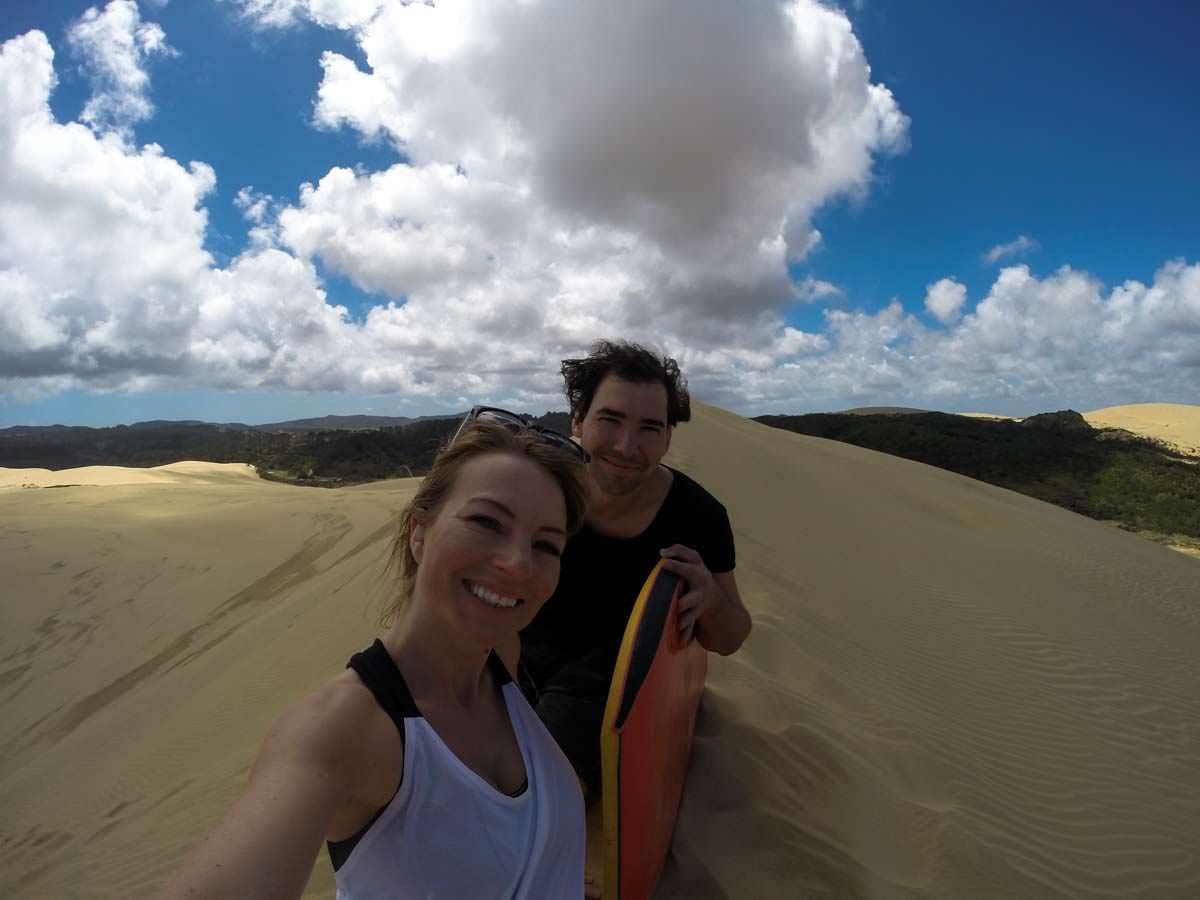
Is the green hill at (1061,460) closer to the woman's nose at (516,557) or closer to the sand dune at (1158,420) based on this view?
the sand dune at (1158,420)

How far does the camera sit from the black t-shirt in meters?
2.74

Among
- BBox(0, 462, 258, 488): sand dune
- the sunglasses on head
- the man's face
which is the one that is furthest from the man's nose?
BBox(0, 462, 258, 488): sand dune

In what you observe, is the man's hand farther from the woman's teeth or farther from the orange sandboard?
the woman's teeth

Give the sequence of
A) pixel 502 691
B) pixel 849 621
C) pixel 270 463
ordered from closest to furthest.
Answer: pixel 502 691 < pixel 849 621 < pixel 270 463

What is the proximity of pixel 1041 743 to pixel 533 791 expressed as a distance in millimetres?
4288

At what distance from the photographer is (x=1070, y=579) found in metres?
8.90

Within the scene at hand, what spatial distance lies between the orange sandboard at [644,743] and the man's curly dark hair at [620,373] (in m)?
0.88

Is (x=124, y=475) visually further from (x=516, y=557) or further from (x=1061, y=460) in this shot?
(x=1061, y=460)

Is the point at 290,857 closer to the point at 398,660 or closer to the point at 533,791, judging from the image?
the point at 398,660

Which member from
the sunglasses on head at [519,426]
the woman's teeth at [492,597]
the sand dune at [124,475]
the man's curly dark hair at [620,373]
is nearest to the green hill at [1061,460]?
the man's curly dark hair at [620,373]

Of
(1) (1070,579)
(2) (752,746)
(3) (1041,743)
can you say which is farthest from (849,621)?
(1) (1070,579)

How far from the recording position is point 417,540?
1.62m

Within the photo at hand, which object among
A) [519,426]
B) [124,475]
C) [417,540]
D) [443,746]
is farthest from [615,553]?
[124,475]

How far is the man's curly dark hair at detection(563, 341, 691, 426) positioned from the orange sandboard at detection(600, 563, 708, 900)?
0.88 meters
